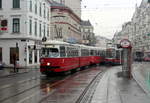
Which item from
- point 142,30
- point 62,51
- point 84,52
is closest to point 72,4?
point 142,30

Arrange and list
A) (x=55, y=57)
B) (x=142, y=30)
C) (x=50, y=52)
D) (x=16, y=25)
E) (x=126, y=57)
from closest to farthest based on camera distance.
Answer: (x=55, y=57) < (x=50, y=52) < (x=126, y=57) < (x=16, y=25) < (x=142, y=30)

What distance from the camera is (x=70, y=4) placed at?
98812 mm

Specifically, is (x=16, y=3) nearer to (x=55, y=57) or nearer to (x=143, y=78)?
(x=55, y=57)

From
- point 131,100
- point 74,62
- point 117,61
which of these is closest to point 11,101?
point 131,100

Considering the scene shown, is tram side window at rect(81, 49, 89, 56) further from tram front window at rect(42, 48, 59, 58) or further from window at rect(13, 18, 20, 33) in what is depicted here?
window at rect(13, 18, 20, 33)

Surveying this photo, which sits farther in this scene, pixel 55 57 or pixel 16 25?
pixel 16 25

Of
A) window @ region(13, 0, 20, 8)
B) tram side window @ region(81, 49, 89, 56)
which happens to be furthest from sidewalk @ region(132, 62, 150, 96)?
window @ region(13, 0, 20, 8)

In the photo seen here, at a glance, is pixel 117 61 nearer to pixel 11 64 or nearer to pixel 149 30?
pixel 11 64

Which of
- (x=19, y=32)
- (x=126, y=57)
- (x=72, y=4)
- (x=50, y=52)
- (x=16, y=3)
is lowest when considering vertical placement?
(x=126, y=57)

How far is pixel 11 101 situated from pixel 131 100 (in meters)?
4.94

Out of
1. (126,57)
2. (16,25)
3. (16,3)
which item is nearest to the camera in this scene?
(126,57)

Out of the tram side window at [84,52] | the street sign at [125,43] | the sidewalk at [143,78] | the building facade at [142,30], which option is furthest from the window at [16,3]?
the building facade at [142,30]

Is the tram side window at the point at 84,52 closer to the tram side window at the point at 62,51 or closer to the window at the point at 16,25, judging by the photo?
the tram side window at the point at 62,51

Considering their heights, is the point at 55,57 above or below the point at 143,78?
above
